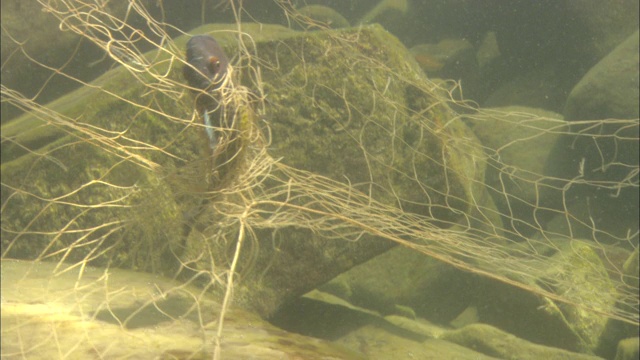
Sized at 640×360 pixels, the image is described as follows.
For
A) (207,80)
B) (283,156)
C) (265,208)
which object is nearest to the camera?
(207,80)

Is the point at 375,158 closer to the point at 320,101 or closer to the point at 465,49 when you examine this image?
the point at 320,101

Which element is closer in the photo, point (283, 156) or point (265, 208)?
point (265, 208)

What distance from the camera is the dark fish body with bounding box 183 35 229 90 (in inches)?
97.6

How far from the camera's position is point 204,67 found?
98.1 inches

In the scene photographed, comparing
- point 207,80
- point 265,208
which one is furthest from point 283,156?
point 207,80

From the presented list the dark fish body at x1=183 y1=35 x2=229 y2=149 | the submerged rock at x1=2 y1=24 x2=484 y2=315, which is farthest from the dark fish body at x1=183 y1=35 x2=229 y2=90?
the submerged rock at x1=2 y1=24 x2=484 y2=315

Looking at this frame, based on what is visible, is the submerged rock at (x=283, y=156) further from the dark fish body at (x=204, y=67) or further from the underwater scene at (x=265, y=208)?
the dark fish body at (x=204, y=67)

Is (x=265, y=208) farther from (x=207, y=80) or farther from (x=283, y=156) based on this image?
(x=207, y=80)

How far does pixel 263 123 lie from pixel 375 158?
931 mm

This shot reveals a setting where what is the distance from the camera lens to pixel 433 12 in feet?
36.7

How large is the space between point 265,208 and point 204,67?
1.09 m

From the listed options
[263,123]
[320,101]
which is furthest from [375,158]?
[263,123]

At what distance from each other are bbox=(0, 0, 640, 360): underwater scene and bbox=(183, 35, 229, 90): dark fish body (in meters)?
0.01

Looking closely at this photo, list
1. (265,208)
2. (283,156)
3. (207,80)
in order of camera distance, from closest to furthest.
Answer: (207,80) < (265,208) < (283,156)
